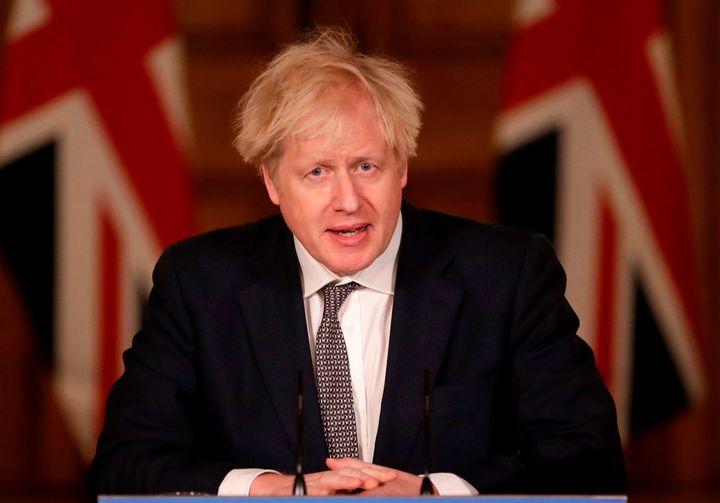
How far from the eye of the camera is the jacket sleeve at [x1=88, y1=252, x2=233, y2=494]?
211 centimetres

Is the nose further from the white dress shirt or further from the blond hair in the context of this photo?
the white dress shirt

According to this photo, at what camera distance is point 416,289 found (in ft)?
7.45

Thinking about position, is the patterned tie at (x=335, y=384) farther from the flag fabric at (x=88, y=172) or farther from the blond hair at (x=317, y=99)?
the flag fabric at (x=88, y=172)

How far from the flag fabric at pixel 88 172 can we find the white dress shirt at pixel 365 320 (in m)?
1.83

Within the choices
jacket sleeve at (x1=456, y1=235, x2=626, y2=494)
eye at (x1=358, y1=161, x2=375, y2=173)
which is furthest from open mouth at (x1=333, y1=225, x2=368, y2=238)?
jacket sleeve at (x1=456, y1=235, x2=626, y2=494)

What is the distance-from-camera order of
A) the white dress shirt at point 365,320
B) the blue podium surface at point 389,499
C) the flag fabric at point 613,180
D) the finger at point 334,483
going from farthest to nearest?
the flag fabric at point 613,180 < the white dress shirt at point 365,320 < the finger at point 334,483 < the blue podium surface at point 389,499

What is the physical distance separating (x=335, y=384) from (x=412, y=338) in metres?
0.18

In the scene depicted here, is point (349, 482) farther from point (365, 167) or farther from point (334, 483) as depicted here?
point (365, 167)

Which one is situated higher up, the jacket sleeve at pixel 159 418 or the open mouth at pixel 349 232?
the open mouth at pixel 349 232

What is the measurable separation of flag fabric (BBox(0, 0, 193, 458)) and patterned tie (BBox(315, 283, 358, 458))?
75.3 inches

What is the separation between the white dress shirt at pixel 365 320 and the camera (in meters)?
2.21

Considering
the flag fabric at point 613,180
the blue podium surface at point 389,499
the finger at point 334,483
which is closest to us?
the blue podium surface at point 389,499

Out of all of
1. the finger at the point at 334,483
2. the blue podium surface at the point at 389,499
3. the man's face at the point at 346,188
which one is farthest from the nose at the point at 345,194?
the blue podium surface at the point at 389,499

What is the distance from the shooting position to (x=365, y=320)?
7.47 ft
